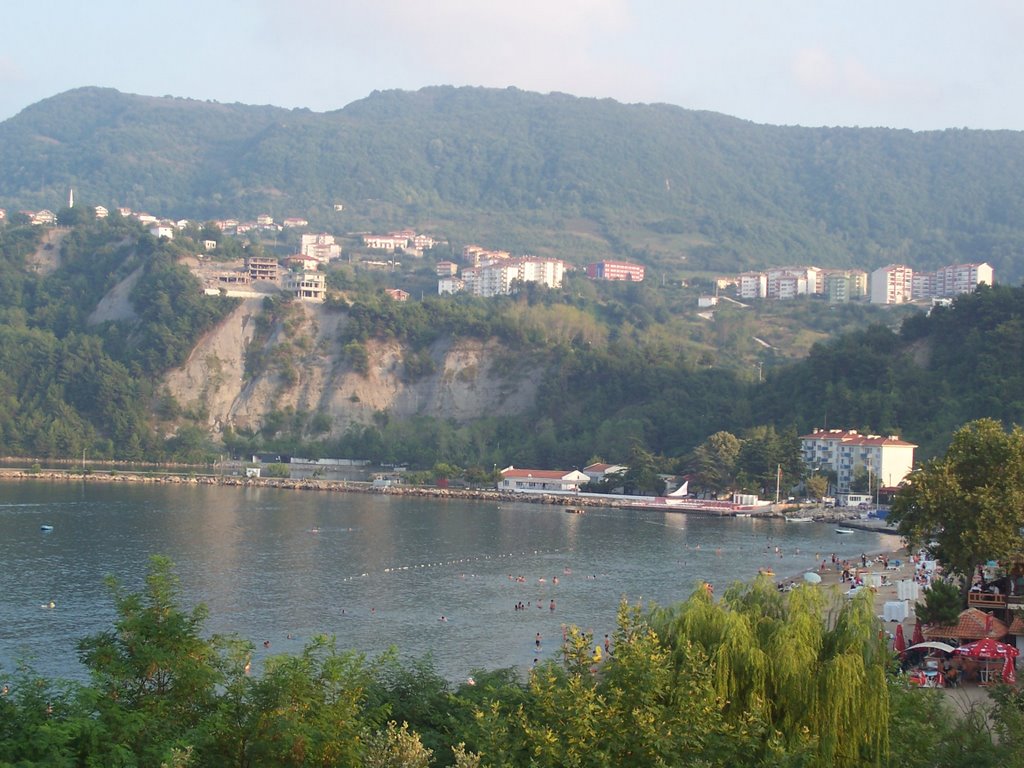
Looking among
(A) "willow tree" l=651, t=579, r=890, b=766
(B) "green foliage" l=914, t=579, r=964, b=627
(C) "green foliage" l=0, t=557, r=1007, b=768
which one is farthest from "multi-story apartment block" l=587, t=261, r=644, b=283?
(C) "green foliage" l=0, t=557, r=1007, b=768

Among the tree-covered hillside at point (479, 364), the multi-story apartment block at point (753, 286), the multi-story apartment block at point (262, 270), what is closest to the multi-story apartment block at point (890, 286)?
the multi-story apartment block at point (753, 286)

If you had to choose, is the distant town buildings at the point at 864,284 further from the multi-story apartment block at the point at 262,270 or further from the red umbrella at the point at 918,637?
the red umbrella at the point at 918,637

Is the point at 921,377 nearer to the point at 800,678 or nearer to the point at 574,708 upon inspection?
the point at 800,678

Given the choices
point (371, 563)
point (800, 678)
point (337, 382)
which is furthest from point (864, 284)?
point (800, 678)

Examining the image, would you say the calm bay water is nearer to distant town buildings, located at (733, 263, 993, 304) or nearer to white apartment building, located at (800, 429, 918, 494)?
white apartment building, located at (800, 429, 918, 494)

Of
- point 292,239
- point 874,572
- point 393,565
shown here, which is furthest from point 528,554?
point 292,239

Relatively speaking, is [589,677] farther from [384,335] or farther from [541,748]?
[384,335]
